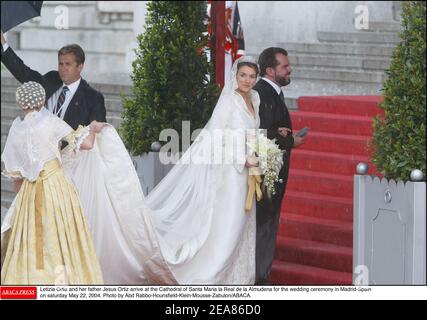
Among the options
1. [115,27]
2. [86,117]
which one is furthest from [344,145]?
[115,27]

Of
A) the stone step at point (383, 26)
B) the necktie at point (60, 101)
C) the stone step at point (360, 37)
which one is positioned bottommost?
the necktie at point (60, 101)

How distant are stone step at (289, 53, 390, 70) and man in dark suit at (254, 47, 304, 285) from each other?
13.4 feet

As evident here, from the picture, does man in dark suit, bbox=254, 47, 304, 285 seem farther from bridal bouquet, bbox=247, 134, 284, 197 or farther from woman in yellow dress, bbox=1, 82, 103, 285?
woman in yellow dress, bbox=1, 82, 103, 285

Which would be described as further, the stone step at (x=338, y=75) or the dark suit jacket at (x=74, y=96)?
the stone step at (x=338, y=75)

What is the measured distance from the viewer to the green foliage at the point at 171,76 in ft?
41.4

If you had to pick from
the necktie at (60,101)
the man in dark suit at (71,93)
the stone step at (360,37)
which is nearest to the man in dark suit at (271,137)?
the man in dark suit at (71,93)

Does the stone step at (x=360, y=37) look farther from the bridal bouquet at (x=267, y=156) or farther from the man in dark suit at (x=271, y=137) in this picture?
the bridal bouquet at (x=267, y=156)

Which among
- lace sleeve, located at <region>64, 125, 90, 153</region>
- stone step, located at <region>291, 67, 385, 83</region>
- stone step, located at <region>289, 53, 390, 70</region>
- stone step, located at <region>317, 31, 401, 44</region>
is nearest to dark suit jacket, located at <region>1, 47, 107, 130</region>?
lace sleeve, located at <region>64, 125, 90, 153</region>

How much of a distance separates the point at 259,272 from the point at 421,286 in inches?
74.1

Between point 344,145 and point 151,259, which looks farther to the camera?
point 344,145

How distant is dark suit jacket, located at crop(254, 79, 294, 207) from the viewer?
1152 centimetres

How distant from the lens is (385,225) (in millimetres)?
10469

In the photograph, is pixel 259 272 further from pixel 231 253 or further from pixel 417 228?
pixel 417 228

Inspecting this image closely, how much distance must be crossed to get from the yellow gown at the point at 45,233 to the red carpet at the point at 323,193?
79.9 inches
